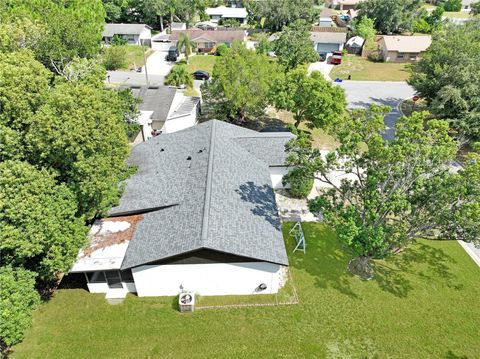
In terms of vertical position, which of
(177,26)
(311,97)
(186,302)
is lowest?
(186,302)

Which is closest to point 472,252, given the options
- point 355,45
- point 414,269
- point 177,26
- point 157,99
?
point 414,269

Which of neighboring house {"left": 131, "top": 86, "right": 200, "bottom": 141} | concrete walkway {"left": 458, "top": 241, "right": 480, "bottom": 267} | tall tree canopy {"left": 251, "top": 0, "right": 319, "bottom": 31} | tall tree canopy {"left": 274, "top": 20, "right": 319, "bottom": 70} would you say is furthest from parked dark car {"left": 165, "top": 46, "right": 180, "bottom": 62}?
concrete walkway {"left": 458, "top": 241, "right": 480, "bottom": 267}

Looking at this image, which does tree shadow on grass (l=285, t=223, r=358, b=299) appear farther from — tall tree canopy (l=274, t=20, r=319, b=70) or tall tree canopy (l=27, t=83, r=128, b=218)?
tall tree canopy (l=274, t=20, r=319, b=70)

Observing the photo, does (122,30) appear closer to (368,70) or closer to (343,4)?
(368,70)

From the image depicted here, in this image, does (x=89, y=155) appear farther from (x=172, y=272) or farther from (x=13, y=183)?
(x=172, y=272)

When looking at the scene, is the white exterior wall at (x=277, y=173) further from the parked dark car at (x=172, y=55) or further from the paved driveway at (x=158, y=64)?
the parked dark car at (x=172, y=55)

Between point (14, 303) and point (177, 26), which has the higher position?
point (14, 303)
